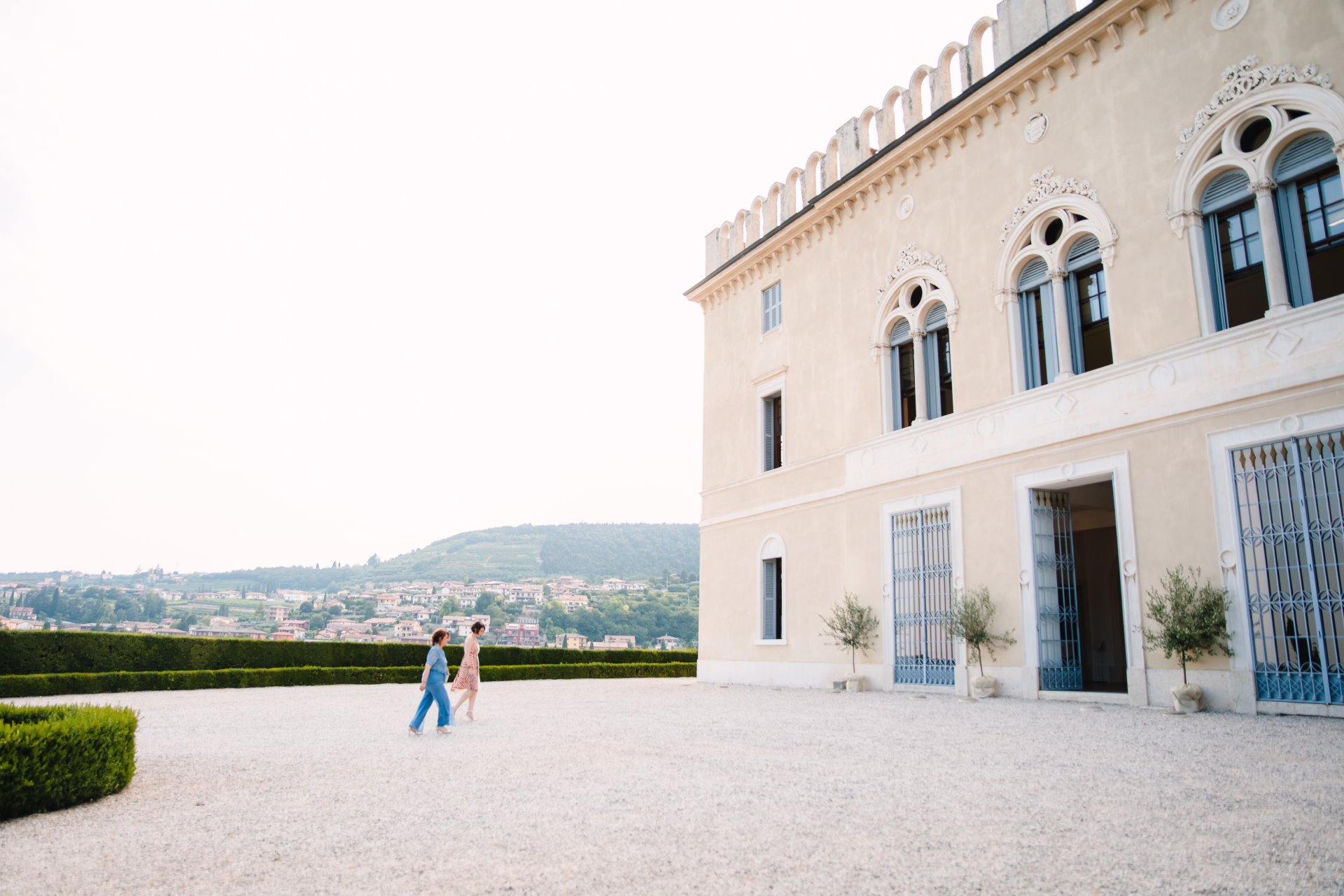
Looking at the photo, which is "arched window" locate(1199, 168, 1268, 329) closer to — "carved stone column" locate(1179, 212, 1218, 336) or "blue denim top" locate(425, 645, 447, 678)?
A: "carved stone column" locate(1179, 212, 1218, 336)

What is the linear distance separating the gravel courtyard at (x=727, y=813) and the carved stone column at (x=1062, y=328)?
6.08 metres

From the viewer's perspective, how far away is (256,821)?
5.89 metres

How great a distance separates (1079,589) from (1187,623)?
312 inches

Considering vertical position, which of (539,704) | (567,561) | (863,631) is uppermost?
(567,561)

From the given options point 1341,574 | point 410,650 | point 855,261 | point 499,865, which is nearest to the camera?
point 499,865

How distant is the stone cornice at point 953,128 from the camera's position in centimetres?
1378

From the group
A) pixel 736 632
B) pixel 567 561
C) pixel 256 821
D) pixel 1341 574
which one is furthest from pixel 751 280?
pixel 567 561

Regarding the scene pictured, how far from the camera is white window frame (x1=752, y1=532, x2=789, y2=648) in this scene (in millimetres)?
20750

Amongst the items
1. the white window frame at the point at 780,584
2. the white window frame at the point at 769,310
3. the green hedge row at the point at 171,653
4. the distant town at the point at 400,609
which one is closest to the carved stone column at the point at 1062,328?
the white window frame at the point at 780,584

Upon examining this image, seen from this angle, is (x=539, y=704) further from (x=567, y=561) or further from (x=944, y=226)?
(x=567, y=561)

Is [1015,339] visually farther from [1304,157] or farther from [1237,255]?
[1304,157]

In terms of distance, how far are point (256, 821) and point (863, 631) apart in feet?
44.9

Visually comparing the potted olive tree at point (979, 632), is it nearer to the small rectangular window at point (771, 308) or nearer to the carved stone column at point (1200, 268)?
the carved stone column at point (1200, 268)

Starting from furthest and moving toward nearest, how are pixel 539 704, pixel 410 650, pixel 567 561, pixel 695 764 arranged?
pixel 567 561, pixel 410 650, pixel 539 704, pixel 695 764
